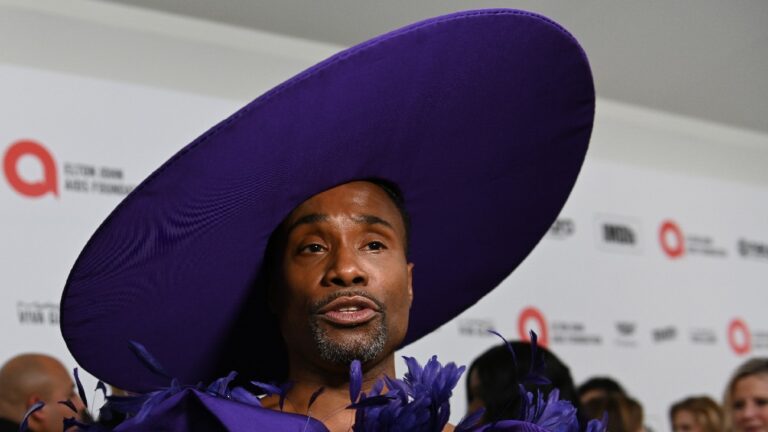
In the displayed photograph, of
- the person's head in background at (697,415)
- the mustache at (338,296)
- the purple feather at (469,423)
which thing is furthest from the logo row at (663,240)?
the purple feather at (469,423)

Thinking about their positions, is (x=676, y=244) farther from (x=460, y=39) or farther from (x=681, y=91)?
(x=460, y=39)

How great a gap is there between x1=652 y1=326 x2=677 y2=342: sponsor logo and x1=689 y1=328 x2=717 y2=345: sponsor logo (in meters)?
0.10

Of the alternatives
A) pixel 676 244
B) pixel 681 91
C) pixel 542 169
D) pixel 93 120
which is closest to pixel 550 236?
pixel 676 244

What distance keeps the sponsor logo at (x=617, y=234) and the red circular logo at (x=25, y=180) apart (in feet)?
6.99

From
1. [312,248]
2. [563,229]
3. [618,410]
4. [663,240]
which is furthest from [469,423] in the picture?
[663,240]

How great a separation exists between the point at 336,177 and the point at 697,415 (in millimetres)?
2855

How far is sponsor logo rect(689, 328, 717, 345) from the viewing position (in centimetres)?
444

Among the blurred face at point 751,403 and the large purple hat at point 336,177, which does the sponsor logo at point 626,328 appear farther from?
the large purple hat at point 336,177

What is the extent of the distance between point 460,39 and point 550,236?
3041 mm

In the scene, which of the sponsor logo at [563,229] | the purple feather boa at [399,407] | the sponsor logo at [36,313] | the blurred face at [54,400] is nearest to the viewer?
the purple feather boa at [399,407]

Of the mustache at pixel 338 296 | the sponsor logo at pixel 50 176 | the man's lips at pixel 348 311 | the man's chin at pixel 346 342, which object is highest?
the sponsor logo at pixel 50 176

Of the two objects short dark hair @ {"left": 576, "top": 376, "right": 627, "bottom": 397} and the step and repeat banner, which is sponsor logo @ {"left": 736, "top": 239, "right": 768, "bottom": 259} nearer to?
the step and repeat banner

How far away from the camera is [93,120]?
10.5 feet

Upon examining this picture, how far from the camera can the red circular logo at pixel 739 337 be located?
457cm
